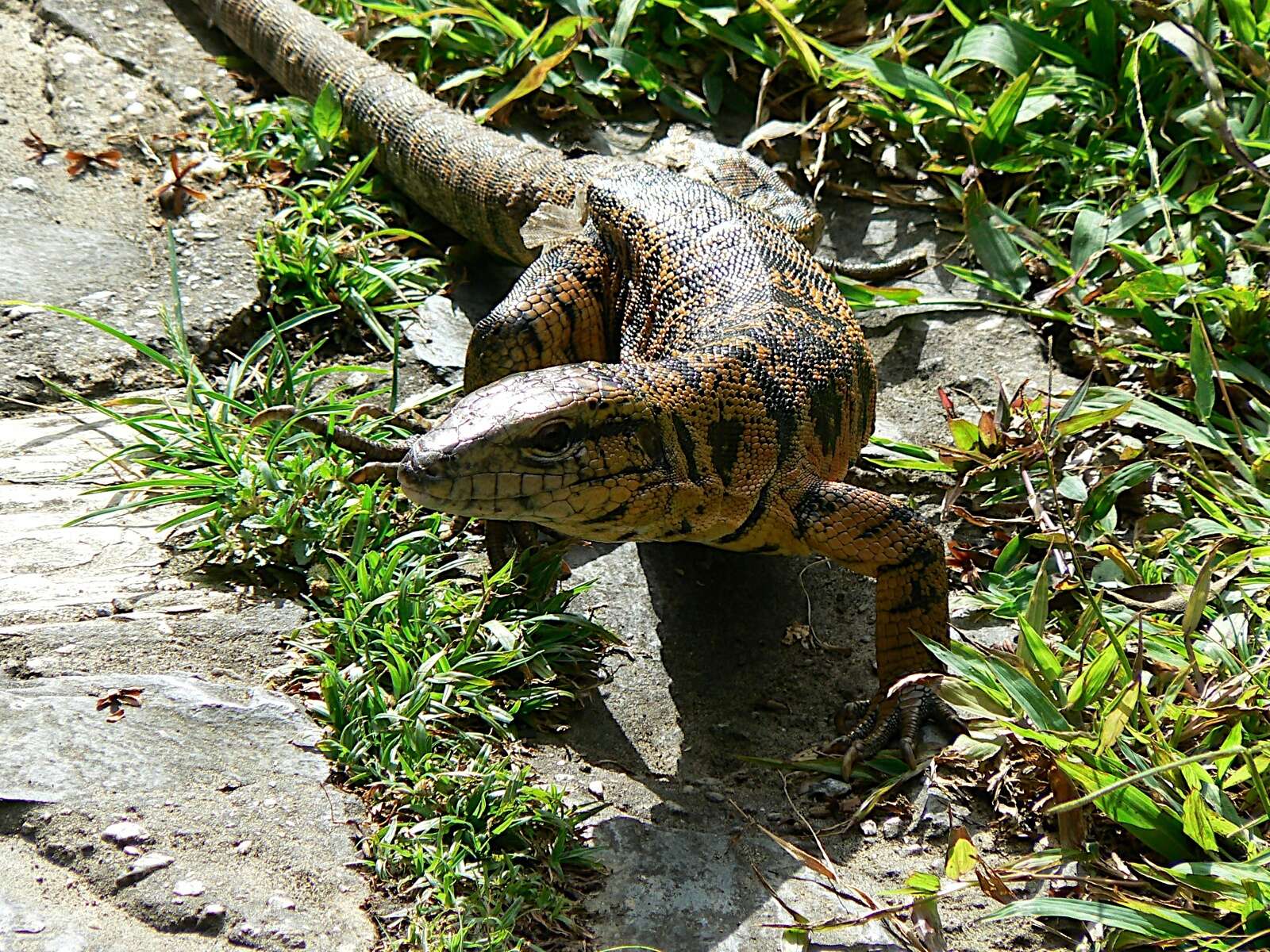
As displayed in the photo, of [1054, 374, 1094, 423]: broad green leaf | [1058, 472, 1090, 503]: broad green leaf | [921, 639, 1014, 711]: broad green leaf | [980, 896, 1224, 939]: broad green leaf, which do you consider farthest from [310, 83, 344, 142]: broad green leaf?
[980, 896, 1224, 939]: broad green leaf

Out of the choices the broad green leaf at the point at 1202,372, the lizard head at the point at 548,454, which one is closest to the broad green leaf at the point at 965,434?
the broad green leaf at the point at 1202,372

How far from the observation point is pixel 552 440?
4098mm

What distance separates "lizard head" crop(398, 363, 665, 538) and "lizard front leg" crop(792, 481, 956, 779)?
686 millimetres

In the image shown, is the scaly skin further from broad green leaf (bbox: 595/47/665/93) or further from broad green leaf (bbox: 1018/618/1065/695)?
broad green leaf (bbox: 595/47/665/93)

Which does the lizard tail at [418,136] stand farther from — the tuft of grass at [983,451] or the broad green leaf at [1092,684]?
the broad green leaf at [1092,684]

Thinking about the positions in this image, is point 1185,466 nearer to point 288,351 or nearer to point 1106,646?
point 1106,646

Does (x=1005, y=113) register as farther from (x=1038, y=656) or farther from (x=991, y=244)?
(x=1038, y=656)

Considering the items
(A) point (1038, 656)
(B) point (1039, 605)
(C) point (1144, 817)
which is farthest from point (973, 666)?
(C) point (1144, 817)

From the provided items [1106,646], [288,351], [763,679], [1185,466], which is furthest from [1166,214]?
[288,351]

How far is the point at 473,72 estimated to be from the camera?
24.5 ft

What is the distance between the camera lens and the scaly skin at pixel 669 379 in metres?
4.12

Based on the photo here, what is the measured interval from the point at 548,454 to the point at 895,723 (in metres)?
1.55

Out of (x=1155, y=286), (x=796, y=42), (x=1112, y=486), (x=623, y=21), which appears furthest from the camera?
(x=623, y=21)

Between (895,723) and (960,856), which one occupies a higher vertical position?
(960,856)
